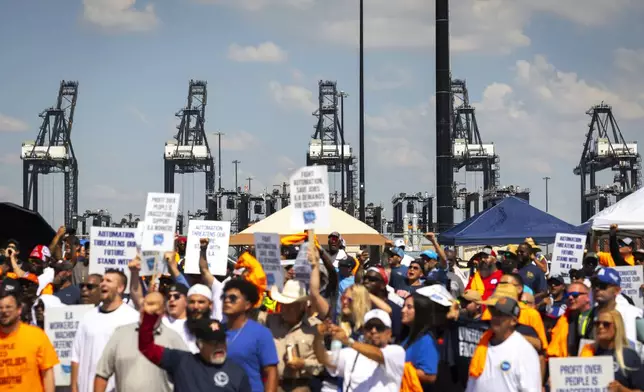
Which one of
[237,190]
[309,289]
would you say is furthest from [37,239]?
[237,190]

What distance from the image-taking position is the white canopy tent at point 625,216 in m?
19.7

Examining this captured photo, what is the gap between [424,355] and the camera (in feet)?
24.6

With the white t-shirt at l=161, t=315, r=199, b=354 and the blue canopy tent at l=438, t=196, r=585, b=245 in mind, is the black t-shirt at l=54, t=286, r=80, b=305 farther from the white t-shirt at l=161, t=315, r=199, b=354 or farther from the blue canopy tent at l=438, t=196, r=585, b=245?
the blue canopy tent at l=438, t=196, r=585, b=245

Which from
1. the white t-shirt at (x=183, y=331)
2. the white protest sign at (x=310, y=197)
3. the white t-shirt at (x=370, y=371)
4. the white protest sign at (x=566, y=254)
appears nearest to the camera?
the white t-shirt at (x=370, y=371)

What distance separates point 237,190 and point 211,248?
81070 mm

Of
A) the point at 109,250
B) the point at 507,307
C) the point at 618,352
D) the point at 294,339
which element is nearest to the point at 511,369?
the point at 507,307

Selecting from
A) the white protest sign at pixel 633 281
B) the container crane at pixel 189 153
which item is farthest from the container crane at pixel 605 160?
the white protest sign at pixel 633 281

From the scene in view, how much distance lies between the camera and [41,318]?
9.24 m

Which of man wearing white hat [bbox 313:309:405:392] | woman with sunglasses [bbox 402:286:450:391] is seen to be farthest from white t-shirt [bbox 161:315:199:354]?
woman with sunglasses [bbox 402:286:450:391]

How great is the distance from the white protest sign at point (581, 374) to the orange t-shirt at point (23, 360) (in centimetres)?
317

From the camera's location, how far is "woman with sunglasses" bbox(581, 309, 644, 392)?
6.72 m

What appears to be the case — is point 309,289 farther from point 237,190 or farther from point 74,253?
point 237,190

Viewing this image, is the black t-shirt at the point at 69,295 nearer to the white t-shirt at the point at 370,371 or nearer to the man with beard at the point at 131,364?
the man with beard at the point at 131,364

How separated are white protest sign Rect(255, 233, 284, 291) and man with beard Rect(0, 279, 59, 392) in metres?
1.97
